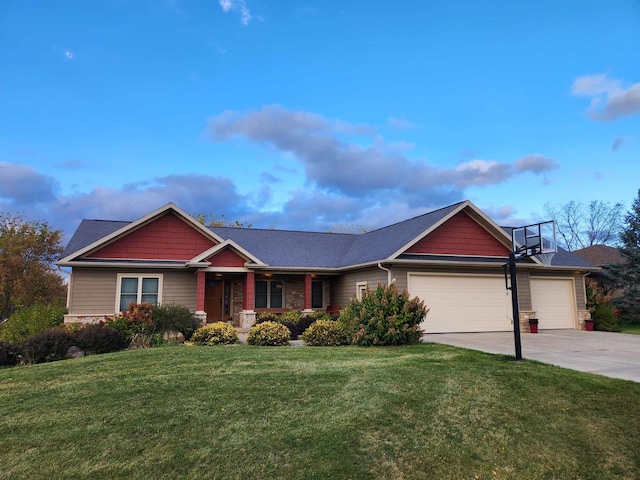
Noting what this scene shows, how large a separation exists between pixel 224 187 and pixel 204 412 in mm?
30408

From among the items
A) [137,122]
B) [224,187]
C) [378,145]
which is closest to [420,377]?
[137,122]

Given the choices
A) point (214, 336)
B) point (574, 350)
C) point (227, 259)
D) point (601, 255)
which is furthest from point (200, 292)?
point (601, 255)

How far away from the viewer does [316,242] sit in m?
22.8

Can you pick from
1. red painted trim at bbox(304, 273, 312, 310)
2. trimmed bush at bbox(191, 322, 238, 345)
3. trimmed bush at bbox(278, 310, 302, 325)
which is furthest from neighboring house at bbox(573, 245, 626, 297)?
trimmed bush at bbox(191, 322, 238, 345)

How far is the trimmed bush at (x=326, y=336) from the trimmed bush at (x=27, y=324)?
8808mm

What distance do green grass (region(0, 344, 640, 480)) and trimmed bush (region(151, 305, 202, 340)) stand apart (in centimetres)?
538

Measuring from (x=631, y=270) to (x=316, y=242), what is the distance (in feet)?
59.3

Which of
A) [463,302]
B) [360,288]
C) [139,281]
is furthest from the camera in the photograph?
[360,288]

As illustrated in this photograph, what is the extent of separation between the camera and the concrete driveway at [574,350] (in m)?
8.66

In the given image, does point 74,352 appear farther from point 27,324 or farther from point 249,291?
point 249,291

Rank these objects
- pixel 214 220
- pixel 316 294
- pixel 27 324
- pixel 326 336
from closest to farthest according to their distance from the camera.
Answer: pixel 326 336
pixel 27 324
pixel 316 294
pixel 214 220

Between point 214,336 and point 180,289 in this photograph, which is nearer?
point 214,336

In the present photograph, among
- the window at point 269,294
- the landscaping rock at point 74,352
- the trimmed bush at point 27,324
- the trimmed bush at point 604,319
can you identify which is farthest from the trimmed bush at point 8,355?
the trimmed bush at point 604,319

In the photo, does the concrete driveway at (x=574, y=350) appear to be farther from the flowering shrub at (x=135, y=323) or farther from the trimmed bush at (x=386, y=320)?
the flowering shrub at (x=135, y=323)
